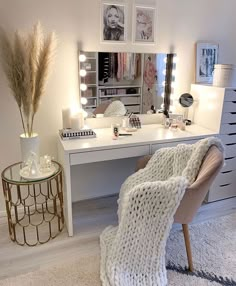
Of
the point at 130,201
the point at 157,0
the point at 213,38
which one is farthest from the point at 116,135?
the point at 213,38

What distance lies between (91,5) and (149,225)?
168cm

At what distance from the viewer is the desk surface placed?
6.26 ft

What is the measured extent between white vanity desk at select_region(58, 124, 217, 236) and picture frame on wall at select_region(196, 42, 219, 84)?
23.8 inches

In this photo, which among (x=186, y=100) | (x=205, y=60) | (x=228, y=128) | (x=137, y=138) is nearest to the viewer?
(x=137, y=138)

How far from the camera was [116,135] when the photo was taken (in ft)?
6.92

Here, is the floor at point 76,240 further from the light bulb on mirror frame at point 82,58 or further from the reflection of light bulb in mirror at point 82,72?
the light bulb on mirror frame at point 82,58

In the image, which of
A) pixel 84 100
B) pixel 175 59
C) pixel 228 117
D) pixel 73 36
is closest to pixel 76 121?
pixel 84 100

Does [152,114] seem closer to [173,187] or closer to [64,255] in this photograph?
[173,187]

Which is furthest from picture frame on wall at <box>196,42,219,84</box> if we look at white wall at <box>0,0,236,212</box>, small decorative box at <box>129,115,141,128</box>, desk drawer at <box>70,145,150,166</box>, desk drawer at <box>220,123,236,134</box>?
desk drawer at <box>70,145,150,166</box>

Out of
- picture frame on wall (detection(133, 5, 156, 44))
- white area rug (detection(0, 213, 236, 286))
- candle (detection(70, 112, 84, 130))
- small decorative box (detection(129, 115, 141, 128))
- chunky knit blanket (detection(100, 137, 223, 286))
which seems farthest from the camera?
small decorative box (detection(129, 115, 141, 128))

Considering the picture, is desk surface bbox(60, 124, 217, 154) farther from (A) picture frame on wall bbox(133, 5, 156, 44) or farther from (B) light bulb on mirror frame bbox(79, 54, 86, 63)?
(A) picture frame on wall bbox(133, 5, 156, 44)

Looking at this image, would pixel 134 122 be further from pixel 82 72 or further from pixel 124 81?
pixel 82 72

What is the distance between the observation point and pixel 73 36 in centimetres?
207

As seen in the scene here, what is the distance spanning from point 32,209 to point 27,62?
1.29 m
